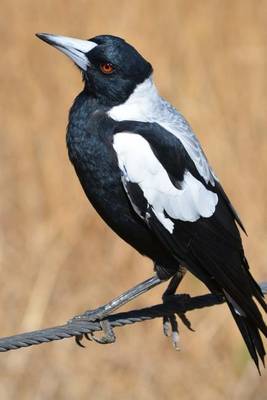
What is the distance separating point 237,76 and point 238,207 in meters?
0.84

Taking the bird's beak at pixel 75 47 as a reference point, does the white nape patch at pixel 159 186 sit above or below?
below

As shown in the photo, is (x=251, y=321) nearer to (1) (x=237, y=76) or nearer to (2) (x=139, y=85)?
(2) (x=139, y=85)

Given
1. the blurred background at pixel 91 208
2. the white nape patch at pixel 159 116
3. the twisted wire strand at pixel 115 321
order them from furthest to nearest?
1. the blurred background at pixel 91 208
2. the white nape patch at pixel 159 116
3. the twisted wire strand at pixel 115 321

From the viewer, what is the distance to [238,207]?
19.3 ft

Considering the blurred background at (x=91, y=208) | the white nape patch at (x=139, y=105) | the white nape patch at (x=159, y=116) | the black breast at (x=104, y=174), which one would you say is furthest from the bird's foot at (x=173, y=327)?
the blurred background at (x=91, y=208)

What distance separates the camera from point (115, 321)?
3559 mm

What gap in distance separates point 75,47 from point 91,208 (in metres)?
2.27

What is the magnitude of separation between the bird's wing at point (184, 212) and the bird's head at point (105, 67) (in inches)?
7.8

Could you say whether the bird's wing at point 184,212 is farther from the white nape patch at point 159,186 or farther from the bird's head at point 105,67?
the bird's head at point 105,67

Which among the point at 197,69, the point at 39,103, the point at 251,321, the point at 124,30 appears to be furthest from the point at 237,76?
the point at 251,321

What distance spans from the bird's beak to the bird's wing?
1.03ft

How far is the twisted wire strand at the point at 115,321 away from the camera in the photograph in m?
2.92

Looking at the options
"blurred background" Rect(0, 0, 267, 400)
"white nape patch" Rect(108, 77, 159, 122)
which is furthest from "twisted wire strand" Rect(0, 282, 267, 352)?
"blurred background" Rect(0, 0, 267, 400)

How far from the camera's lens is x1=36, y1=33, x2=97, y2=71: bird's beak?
3.79 meters
